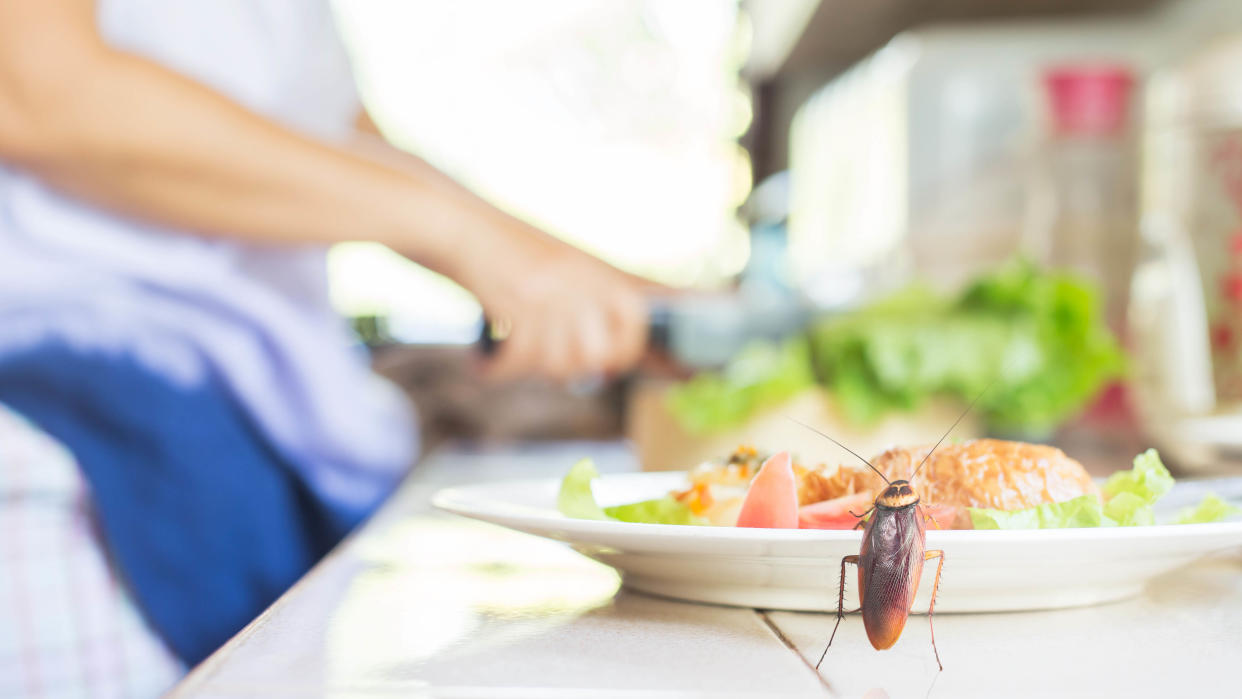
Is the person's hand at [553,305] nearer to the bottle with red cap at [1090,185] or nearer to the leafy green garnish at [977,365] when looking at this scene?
the leafy green garnish at [977,365]

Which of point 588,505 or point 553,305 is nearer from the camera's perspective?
point 588,505

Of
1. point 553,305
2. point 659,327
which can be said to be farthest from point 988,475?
point 659,327

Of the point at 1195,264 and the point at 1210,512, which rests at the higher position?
the point at 1195,264

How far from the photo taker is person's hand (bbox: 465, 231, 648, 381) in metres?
1.04

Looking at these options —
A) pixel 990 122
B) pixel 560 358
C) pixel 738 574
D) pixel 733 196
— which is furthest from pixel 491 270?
pixel 733 196

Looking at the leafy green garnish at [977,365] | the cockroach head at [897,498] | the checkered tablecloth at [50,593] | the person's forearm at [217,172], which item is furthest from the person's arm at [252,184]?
the cockroach head at [897,498]

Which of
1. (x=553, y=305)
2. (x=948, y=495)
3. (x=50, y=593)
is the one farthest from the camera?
(x=553, y=305)

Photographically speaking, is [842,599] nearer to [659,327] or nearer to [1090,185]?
[1090,185]

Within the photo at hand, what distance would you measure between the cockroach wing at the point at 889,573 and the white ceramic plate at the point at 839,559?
0.03m

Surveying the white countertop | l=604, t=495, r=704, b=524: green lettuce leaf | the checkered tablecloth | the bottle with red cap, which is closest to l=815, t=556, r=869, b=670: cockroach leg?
the white countertop

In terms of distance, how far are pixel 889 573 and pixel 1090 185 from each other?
1.21 meters

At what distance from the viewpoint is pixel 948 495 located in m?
0.44

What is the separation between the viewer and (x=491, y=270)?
1.04 m

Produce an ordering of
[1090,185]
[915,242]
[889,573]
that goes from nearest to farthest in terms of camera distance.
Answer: [889,573], [1090,185], [915,242]
